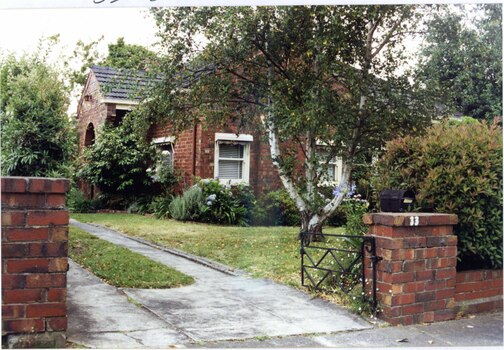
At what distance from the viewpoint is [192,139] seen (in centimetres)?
627

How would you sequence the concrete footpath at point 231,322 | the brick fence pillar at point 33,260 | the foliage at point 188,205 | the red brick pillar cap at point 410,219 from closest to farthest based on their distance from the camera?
1. the brick fence pillar at point 33,260
2. the concrete footpath at point 231,322
3. the red brick pillar cap at point 410,219
4. the foliage at point 188,205

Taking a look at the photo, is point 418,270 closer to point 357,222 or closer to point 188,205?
point 357,222

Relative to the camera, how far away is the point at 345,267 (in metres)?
4.50

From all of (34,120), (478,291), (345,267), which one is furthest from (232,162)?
(478,291)

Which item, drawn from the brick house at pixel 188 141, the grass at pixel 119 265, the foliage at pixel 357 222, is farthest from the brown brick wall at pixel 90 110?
the foliage at pixel 357 222

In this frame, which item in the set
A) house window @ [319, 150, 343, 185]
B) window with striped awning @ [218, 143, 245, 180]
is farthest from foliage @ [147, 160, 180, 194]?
house window @ [319, 150, 343, 185]

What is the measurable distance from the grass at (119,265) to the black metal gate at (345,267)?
104 centimetres

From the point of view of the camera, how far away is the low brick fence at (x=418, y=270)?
3822 millimetres

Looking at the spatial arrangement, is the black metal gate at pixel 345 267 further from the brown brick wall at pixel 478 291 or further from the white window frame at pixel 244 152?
the white window frame at pixel 244 152

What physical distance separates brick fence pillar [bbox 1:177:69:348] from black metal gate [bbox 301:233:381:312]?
77.6 inches

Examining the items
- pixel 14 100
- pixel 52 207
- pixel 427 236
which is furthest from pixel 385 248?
pixel 14 100

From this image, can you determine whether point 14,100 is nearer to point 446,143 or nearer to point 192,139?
point 192,139

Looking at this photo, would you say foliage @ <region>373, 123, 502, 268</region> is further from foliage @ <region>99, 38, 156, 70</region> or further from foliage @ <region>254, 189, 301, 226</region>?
foliage @ <region>99, 38, 156, 70</region>

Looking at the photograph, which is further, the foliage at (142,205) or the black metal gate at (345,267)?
the foliage at (142,205)
